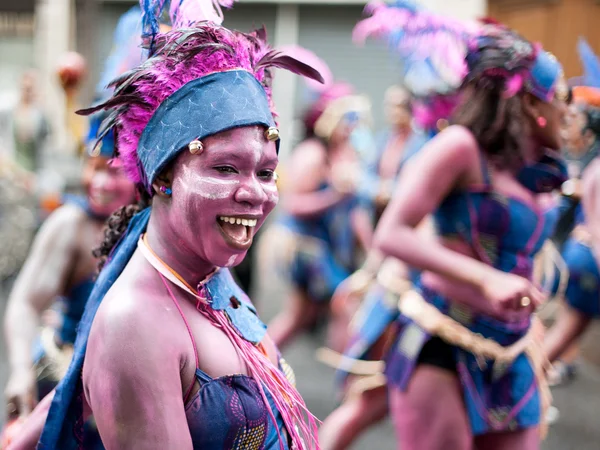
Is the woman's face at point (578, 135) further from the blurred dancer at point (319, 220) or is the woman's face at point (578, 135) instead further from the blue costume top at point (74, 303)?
the blue costume top at point (74, 303)

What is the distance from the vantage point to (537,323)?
3.15m

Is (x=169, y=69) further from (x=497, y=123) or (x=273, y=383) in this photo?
(x=497, y=123)

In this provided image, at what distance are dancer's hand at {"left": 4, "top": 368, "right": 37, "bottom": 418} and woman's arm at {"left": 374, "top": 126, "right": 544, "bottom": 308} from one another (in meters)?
1.22

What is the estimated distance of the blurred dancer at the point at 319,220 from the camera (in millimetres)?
5855

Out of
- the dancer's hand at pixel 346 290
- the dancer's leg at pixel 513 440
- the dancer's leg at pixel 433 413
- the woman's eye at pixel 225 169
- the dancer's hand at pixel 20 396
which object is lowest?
the dancer's hand at pixel 346 290

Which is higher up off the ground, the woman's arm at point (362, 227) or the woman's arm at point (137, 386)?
the woman's arm at point (137, 386)

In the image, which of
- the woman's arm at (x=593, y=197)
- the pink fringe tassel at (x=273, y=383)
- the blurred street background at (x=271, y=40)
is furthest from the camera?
the blurred street background at (x=271, y=40)

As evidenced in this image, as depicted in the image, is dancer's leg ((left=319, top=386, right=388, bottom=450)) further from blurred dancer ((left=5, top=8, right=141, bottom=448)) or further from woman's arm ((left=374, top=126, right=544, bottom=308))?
blurred dancer ((left=5, top=8, right=141, bottom=448))

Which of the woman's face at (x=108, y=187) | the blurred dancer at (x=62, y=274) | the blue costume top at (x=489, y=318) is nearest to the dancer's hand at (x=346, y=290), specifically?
the blue costume top at (x=489, y=318)

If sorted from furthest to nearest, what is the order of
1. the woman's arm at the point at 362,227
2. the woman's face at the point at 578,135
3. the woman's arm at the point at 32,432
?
the woman's arm at the point at 362,227
the woman's face at the point at 578,135
the woman's arm at the point at 32,432

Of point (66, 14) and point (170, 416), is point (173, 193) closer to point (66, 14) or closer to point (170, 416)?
point (170, 416)

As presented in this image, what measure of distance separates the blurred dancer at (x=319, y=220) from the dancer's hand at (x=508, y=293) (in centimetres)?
310

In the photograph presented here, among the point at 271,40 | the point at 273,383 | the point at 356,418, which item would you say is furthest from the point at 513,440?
A: the point at 271,40

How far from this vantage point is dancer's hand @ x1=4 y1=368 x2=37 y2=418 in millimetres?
2586
